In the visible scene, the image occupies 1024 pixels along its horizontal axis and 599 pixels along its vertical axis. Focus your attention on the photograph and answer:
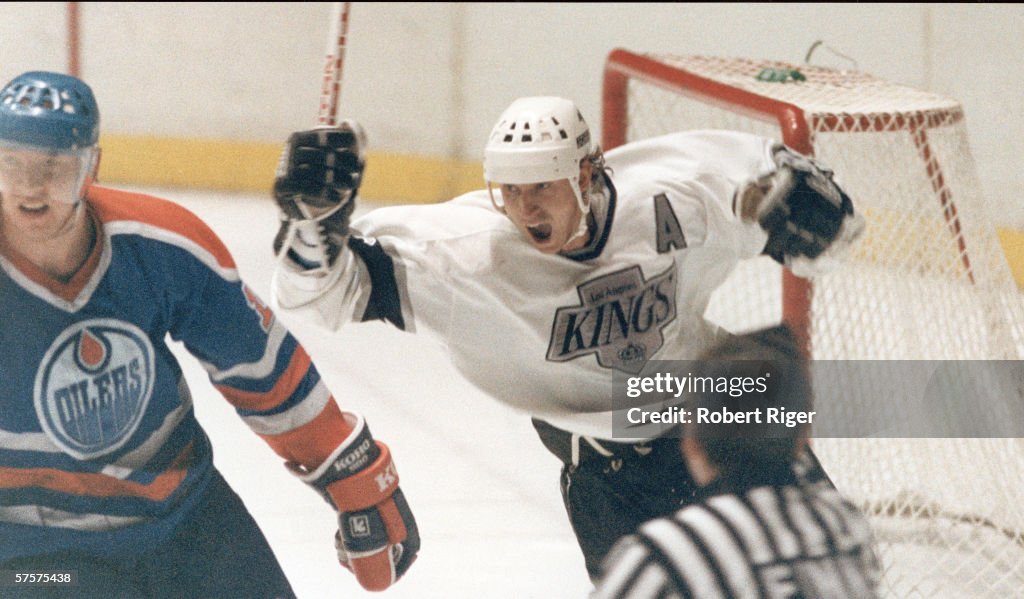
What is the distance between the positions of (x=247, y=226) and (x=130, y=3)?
3.94 feet

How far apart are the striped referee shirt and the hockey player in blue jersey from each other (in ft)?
2.28

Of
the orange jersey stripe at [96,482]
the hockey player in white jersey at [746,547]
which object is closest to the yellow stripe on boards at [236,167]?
the orange jersey stripe at [96,482]

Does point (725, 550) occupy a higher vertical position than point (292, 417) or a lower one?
higher

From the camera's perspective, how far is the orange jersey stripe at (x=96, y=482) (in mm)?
1290

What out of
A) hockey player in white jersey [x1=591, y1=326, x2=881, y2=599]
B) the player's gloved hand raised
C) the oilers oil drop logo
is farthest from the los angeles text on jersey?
the oilers oil drop logo

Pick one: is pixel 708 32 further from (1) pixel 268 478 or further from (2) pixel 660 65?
(1) pixel 268 478

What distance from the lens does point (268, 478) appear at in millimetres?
2352

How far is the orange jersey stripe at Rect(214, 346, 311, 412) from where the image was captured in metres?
1.40

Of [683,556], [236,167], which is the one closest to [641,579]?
[683,556]

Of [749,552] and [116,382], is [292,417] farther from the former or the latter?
[749,552]

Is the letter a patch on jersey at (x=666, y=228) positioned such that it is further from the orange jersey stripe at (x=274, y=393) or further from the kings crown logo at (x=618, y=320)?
the orange jersey stripe at (x=274, y=393)

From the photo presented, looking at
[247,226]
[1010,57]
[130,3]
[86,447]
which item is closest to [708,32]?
[1010,57]

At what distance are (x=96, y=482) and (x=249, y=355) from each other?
0.20 meters

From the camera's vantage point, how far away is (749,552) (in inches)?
28.7
